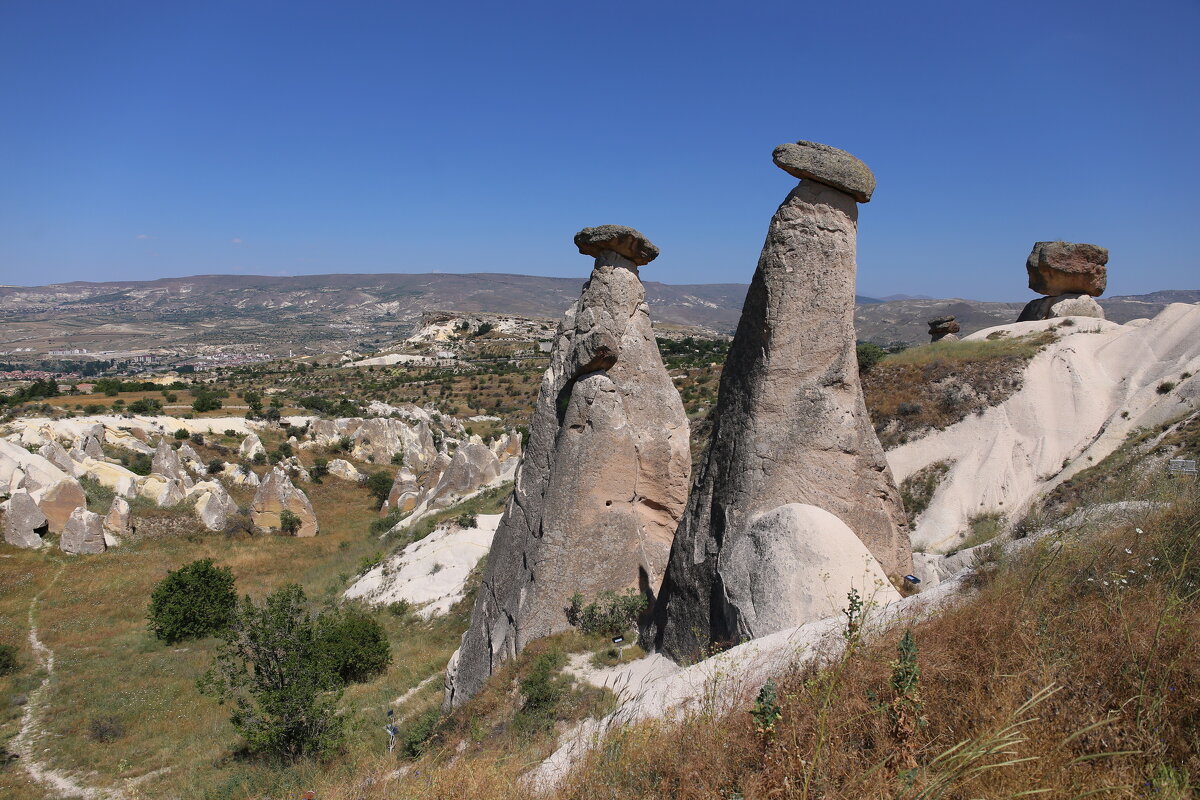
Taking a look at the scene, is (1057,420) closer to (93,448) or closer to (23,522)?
(23,522)

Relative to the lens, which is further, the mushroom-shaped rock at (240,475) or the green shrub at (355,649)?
the mushroom-shaped rock at (240,475)

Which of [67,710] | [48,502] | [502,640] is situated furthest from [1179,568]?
[48,502]

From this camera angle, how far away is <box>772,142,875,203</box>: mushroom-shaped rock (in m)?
6.00

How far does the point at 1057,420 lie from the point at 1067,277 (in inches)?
253

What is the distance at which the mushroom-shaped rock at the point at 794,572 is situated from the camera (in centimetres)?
529

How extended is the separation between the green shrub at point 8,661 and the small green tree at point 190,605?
2.55 metres

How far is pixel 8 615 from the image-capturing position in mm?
16594

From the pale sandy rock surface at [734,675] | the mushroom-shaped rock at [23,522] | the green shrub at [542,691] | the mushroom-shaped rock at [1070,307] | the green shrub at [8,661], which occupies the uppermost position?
the mushroom-shaped rock at [1070,307]

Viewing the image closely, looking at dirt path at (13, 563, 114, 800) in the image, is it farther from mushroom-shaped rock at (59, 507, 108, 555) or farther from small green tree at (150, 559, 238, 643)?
mushroom-shaped rock at (59, 507, 108, 555)

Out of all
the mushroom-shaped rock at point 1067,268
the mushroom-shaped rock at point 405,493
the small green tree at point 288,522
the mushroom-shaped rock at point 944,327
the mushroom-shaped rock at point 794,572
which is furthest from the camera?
the mushroom-shaped rock at point 944,327

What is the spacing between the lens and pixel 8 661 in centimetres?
1355

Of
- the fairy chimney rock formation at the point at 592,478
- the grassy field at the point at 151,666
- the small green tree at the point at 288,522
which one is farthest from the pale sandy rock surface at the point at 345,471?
the fairy chimney rock formation at the point at 592,478

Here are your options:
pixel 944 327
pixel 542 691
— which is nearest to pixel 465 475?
pixel 542 691

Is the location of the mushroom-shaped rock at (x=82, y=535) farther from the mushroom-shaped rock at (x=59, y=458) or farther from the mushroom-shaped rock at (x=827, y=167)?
the mushroom-shaped rock at (x=827, y=167)
